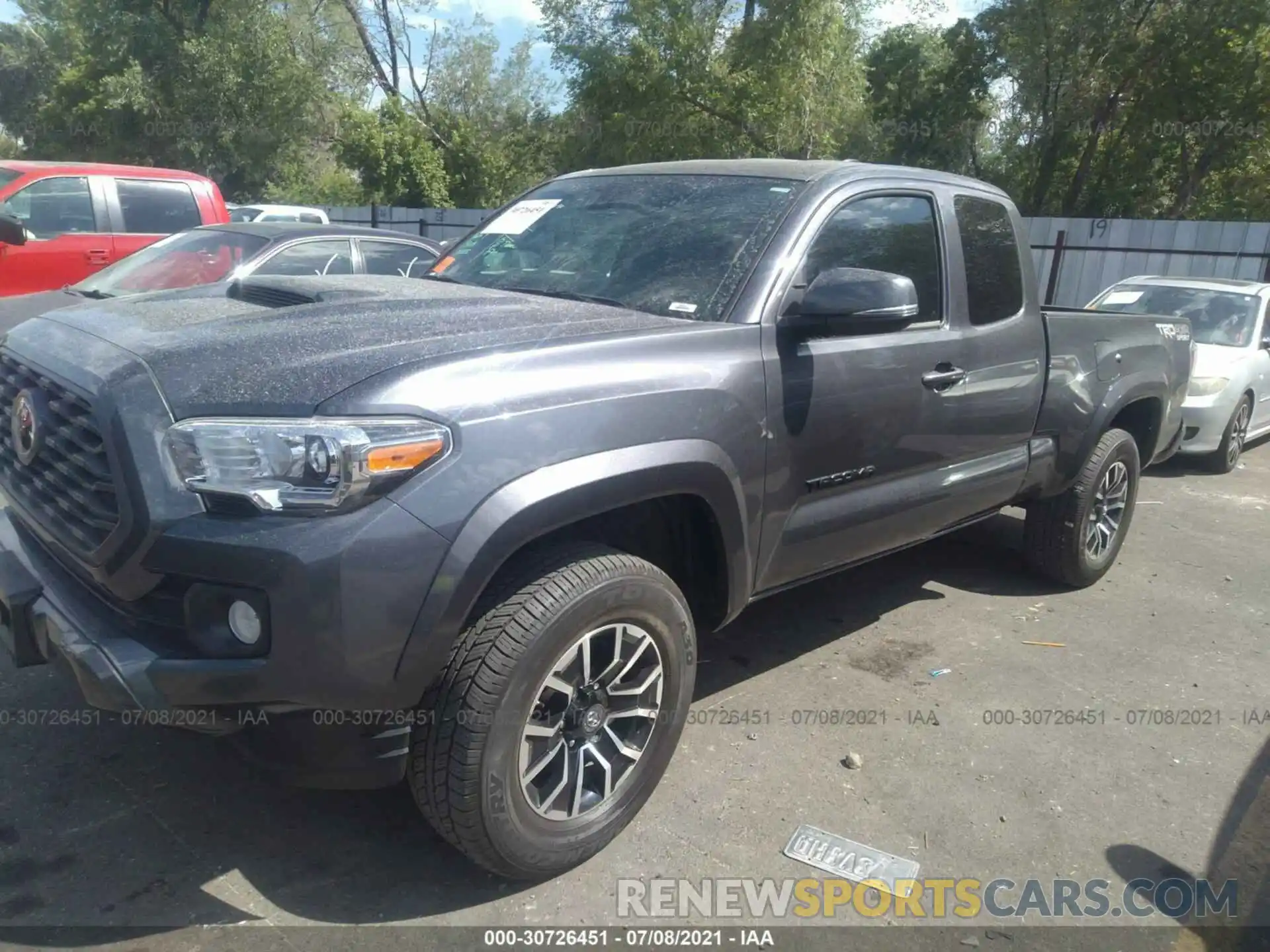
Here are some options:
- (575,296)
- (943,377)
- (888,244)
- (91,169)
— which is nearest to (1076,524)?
(943,377)

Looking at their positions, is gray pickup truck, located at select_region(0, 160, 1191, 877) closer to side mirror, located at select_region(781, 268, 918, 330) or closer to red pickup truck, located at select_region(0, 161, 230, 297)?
side mirror, located at select_region(781, 268, 918, 330)

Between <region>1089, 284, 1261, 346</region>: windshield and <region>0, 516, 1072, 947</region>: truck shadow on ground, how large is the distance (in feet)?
25.1

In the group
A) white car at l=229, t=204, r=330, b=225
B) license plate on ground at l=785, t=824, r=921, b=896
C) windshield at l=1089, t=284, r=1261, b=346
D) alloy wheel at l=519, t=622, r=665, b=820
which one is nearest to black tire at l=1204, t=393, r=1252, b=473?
windshield at l=1089, t=284, r=1261, b=346

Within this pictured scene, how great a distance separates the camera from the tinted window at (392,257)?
7.50 metres

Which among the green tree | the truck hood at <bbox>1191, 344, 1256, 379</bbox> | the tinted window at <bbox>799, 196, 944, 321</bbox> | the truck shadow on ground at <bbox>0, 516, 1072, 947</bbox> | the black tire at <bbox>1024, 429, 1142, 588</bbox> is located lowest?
the truck shadow on ground at <bbox>0, 516, 1072, 947</bbox>

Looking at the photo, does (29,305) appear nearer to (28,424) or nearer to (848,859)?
(28,424)

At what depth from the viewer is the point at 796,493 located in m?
3.25

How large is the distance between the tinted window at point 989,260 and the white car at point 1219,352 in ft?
12.8

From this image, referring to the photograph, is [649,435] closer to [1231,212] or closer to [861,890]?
[861,890]

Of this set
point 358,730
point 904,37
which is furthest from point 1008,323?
point 904,37

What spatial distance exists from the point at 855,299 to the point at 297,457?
1.69m

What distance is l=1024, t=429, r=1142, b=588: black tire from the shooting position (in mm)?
4930

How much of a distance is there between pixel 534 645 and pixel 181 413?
0.99 m

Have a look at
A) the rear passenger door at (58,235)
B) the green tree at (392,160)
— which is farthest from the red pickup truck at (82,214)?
the green tree at (392,160)
